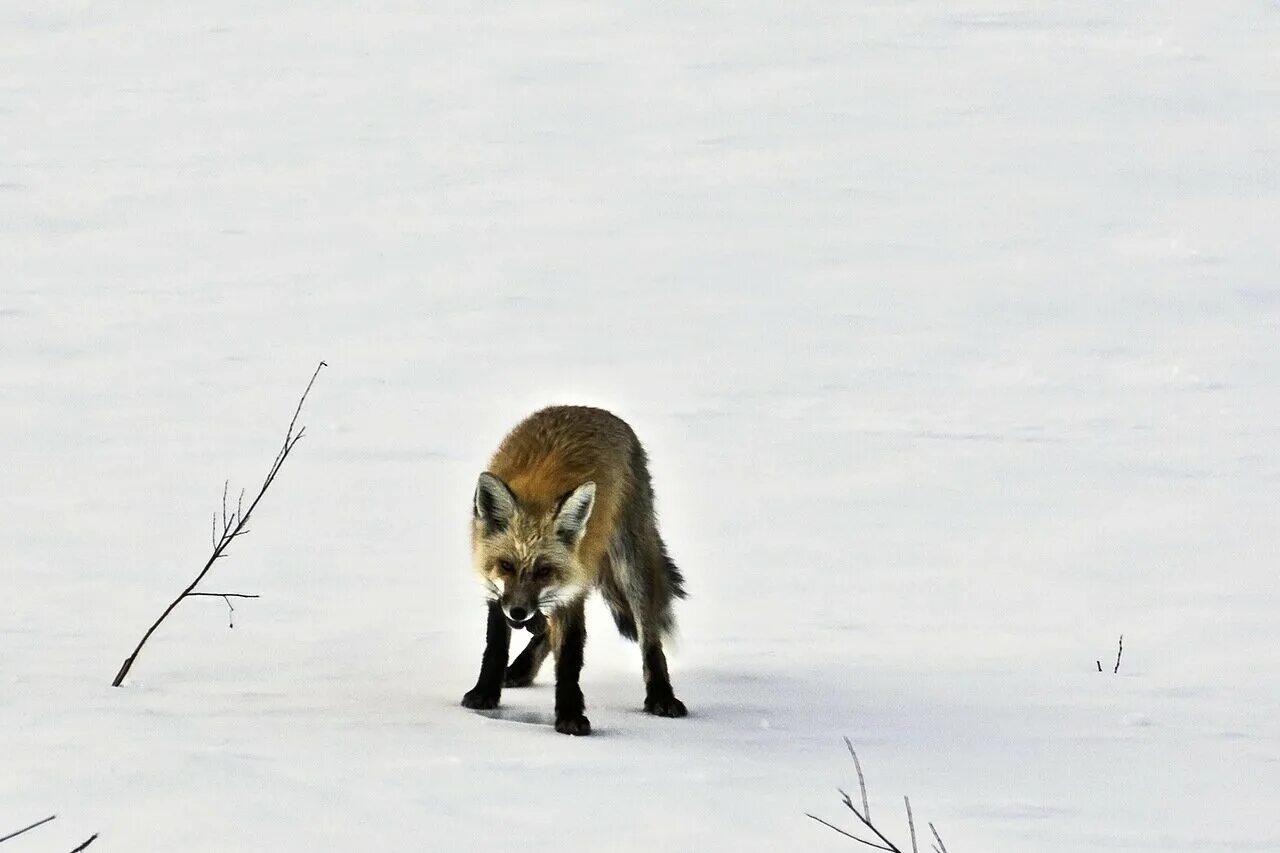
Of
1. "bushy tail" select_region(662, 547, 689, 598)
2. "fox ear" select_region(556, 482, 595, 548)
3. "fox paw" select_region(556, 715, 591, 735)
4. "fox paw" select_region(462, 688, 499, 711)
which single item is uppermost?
"fox ear" select_region(556, 482, 595, 548)

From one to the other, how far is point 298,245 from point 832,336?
5906 mm

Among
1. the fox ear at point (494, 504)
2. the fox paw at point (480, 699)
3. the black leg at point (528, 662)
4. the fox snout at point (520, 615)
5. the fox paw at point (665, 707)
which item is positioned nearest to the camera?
the fox snout at point (520, 615)

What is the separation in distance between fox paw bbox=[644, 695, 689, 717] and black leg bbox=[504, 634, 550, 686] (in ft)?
2.47

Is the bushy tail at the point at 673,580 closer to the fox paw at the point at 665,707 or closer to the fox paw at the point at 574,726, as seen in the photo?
the fox paw at the point at 665,707

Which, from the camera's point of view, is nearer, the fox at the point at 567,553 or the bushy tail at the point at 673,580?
the fox at the point at 567,553

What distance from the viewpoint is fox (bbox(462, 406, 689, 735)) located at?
249 inches

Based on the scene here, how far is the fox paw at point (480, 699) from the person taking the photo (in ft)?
21.6

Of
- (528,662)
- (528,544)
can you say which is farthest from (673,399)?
(528,544)

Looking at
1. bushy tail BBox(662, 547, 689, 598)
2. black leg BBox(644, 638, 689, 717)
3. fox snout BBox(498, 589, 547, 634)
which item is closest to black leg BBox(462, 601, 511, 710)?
fox snout BBox(498, 589, 547, 634)

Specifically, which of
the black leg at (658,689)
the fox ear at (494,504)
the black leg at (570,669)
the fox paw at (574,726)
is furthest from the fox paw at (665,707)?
the fox ear at (494,504)

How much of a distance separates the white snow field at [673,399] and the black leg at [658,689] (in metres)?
0.09

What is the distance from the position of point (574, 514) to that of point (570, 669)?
23.1 inches

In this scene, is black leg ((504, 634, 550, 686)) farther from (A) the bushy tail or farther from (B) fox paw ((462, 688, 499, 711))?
(B) fox paw ((462, 688, 499, 711))

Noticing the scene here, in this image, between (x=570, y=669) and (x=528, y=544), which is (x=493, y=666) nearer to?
(x=570, y=669)
